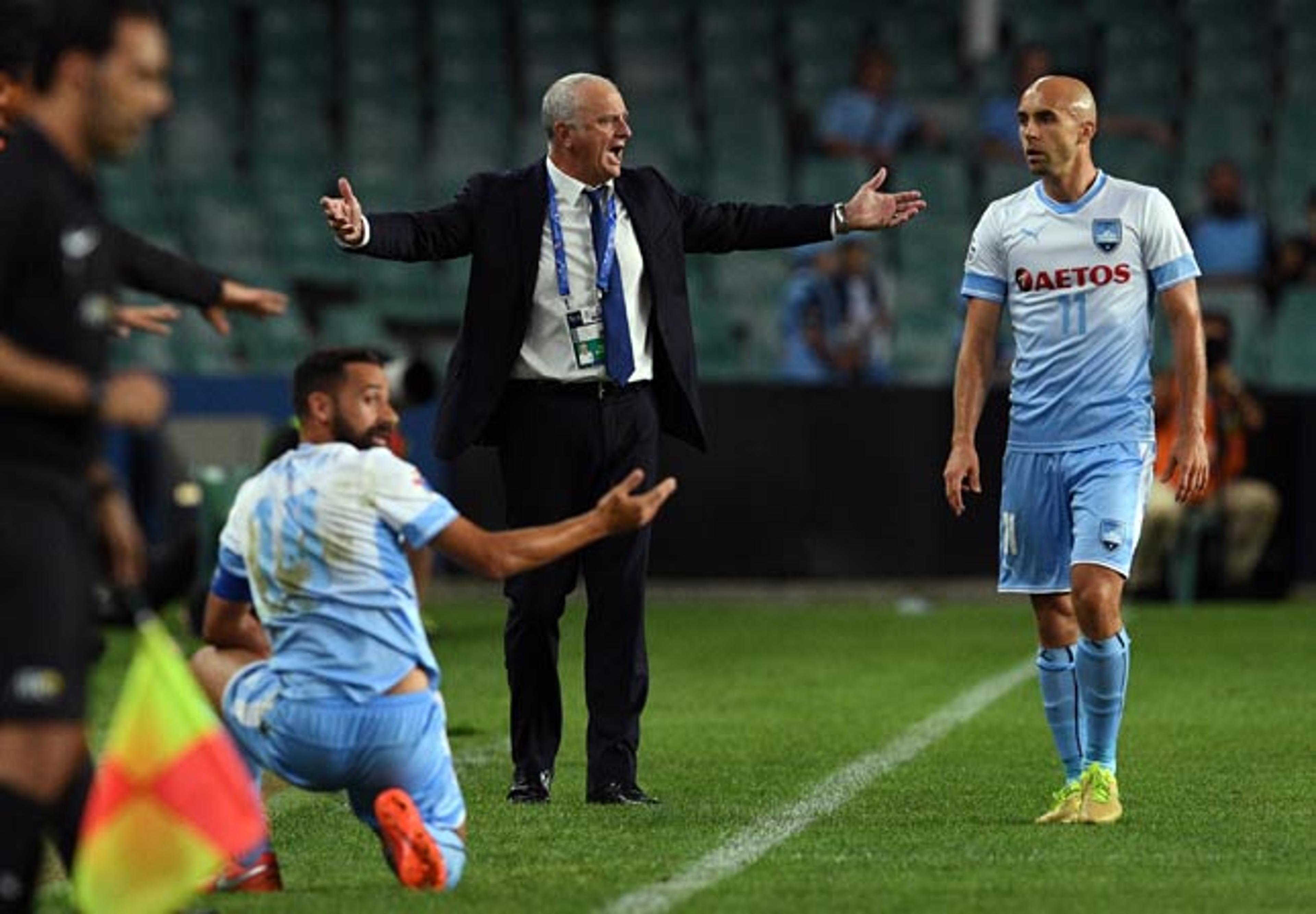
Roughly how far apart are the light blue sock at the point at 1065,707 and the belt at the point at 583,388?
1.55 metres

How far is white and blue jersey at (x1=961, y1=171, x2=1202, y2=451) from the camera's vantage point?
888 cm

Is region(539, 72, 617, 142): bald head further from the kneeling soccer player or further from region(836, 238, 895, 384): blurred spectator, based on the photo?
region(836, 238, 895, 384): blurred spectator

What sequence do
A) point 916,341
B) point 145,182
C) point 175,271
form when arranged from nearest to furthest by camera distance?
point 175,271
point 916,341
point 145,182

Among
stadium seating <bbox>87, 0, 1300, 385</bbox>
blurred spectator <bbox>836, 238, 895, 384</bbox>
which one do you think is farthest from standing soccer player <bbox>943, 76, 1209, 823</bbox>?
stadium seating <bbox>87, 0, 1300, 385</bbox>

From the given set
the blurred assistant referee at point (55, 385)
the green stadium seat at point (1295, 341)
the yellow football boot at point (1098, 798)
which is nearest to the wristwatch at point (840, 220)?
the yellow football boot at point (1098, 798)

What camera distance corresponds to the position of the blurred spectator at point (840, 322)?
791 inches

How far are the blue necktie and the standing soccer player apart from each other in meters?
1.05

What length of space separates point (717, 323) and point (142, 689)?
16024 millimetres

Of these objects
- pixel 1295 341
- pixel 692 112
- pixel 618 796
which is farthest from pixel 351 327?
pixel 618 796

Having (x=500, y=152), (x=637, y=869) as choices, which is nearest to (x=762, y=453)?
(x=500, y=152)

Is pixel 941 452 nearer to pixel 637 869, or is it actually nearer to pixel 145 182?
pixel 145 182

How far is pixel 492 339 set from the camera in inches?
369

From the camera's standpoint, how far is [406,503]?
6.90 metres

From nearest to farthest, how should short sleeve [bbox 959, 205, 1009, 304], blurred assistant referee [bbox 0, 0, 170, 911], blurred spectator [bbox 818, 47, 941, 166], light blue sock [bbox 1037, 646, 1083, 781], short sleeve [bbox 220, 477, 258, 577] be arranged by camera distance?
blurred assistant referee [bbox 0, 0, 170, 911], short sleeve [bbox 220, 477, 258, 577], light blue sock [bbox 1037, 646, 1083, 781], short sleeve [bbox 959, 205, 1009, 304], blurred spectator [bbox 818, 47, 941, 166]
